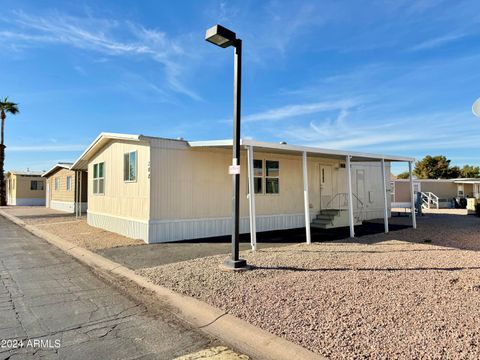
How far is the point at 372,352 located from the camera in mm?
3102

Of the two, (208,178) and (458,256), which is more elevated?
(208,178)

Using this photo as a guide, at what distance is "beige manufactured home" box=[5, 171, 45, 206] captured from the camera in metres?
34.6

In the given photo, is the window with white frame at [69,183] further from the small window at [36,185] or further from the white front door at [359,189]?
the white front door at [359,189]

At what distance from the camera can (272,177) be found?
12398 millimetres

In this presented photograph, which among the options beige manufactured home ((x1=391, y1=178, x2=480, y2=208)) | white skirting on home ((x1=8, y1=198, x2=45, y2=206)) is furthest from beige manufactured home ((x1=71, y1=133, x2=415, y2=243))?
white skirting on home ((x1=8, y1=198, x2=45, y2=206))

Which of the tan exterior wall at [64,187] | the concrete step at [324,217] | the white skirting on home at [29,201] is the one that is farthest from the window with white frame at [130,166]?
the white skirting on home at [29,201]

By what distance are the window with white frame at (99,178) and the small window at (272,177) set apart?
6713 millimetres

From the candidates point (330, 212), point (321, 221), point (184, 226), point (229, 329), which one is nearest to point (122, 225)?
point (184, 226)

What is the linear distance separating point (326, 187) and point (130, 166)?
8.10m

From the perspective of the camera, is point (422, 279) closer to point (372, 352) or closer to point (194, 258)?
point (372, 352)

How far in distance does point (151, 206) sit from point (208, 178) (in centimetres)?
209

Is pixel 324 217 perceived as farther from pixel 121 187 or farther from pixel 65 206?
pixel 65 206

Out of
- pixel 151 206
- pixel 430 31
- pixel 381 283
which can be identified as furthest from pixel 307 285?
pixel 430 31

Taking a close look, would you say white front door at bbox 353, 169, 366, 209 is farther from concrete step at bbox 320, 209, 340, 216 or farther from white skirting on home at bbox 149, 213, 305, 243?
white skirting on home at bbox 149, 213, 305, 243
